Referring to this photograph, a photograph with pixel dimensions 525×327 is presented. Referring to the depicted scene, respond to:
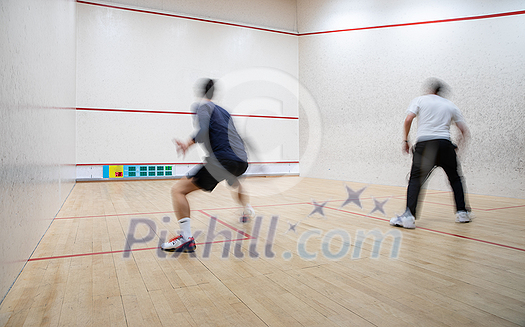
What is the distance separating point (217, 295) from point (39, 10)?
1821 millimetres

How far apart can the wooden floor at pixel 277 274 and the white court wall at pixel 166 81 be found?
3408 millimetres

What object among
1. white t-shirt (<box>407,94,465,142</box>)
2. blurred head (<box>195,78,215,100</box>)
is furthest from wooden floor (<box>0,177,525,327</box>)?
Result: blurred head (<box>195,78,215,100</box>)

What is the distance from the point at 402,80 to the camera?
500cm

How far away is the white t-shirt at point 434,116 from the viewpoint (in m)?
2.32

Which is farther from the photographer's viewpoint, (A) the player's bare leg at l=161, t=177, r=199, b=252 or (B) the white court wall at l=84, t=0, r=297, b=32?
(B) the white court wall at l=84, t=0, r=297, b=32

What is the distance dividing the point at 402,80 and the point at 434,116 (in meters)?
2.91

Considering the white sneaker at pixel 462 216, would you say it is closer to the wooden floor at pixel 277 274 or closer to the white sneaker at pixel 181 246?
the wooden floor at pixel 277 274

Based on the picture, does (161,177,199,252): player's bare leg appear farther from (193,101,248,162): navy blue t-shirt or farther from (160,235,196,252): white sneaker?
(193,101,248,162): navy blue t-shirt

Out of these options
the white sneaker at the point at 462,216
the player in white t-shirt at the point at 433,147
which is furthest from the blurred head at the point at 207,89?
the white sneaker at the point at 462,216

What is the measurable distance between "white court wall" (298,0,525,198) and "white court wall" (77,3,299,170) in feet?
1.70

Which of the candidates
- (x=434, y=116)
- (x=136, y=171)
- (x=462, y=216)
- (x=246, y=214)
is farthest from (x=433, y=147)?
(x=136, y=171)

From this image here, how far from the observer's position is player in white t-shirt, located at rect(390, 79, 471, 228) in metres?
2.27

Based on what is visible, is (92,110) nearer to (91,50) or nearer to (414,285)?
(91,50)

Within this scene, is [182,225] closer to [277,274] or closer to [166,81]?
[277,274]
